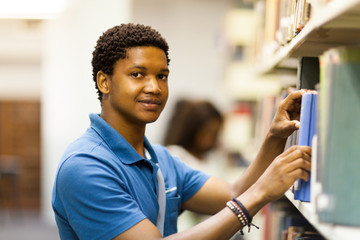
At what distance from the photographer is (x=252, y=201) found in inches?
44.5

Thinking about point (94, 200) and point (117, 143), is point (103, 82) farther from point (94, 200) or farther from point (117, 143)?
point (94, 200)

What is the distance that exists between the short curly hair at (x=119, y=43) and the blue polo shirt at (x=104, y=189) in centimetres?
17

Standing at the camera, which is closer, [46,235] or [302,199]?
[302,199]

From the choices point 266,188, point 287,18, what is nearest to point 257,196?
point 266,188

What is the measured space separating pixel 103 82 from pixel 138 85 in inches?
5.6

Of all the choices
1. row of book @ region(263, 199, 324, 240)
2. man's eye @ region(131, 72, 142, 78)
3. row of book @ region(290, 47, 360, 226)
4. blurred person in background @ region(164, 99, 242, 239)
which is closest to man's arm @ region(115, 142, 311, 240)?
row of book @ region(290, 47, 360, 226)

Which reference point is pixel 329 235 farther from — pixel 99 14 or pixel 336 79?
pixel 99 14

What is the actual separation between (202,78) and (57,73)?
2039 mm

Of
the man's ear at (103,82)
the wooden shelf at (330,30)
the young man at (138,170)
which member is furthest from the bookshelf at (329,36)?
the man's ear at (103,82)

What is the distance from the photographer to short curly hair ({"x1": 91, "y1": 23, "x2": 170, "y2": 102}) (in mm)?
1373

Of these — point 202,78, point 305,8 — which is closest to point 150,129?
point 202,78

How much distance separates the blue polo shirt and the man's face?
9 centimetres

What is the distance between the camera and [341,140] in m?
0.85

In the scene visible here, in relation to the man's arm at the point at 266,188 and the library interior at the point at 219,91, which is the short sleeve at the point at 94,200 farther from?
the library interior at the point at 219,91
